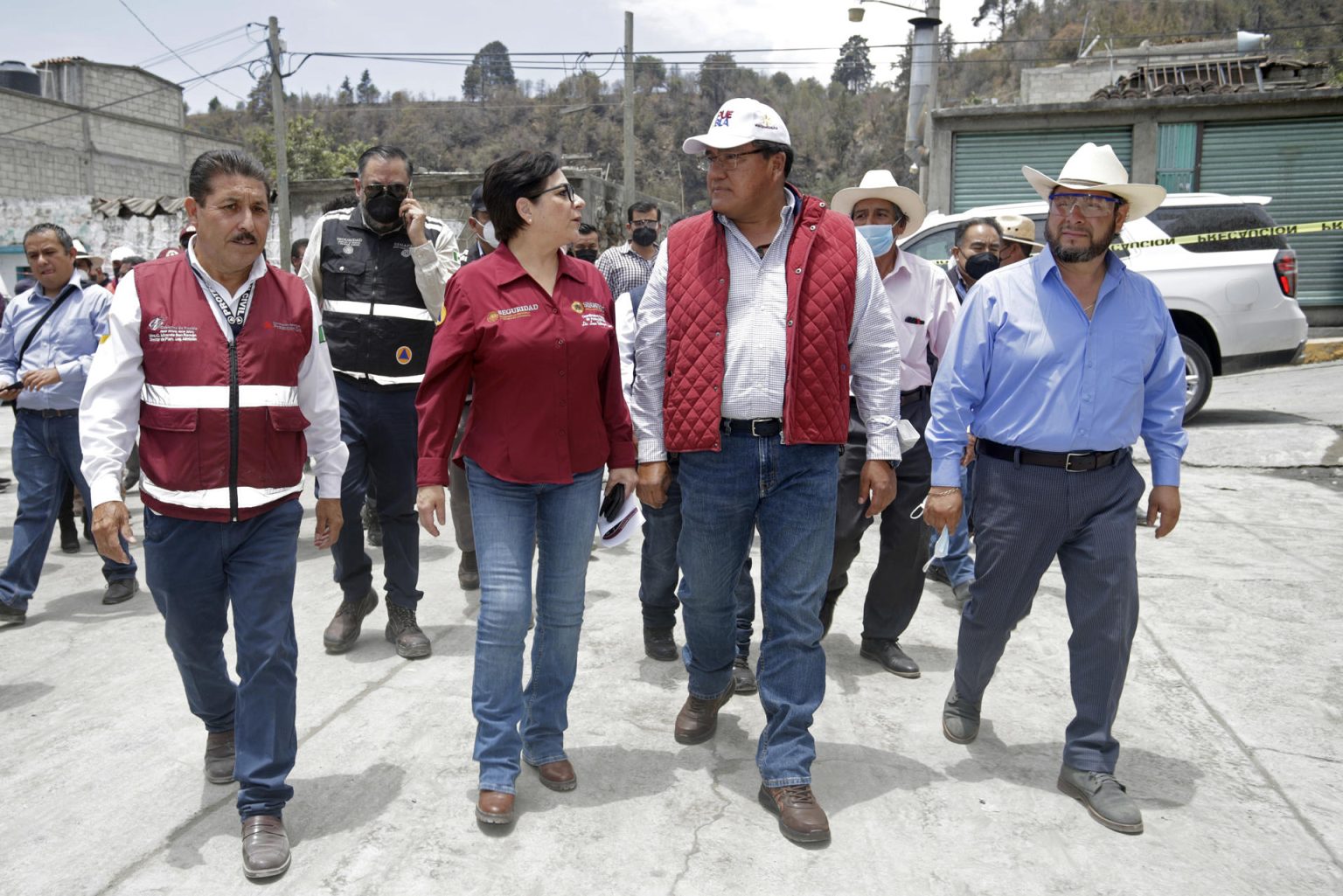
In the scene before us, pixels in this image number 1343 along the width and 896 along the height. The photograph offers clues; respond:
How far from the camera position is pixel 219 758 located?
3.46 metres

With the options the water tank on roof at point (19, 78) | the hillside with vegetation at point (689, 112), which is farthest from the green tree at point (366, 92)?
the water tank on roof at point (19, 78)

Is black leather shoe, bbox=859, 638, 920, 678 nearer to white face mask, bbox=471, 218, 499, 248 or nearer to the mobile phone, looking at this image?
the mobile phone

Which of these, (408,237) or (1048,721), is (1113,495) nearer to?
(1048,721)

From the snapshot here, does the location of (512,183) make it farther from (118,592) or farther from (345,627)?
(118,592)

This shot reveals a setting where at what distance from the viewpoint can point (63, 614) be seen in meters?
5.46

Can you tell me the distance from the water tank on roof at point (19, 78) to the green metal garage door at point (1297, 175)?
123 ft

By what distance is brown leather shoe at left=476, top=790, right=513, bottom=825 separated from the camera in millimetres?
3102

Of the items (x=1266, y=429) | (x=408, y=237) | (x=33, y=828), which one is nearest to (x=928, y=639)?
(x=408, y=237)

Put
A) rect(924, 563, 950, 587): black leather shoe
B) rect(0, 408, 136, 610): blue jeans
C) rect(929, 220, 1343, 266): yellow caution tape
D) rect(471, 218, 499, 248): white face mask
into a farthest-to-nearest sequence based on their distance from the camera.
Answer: rect(929, 220, 1343, 266): yellow caution tape
rect(924, 563, 950, 587): black leather shoe
rect(0, 408, 136, 610): blue jeans
rect(471, 218, 499, 248): white face mask

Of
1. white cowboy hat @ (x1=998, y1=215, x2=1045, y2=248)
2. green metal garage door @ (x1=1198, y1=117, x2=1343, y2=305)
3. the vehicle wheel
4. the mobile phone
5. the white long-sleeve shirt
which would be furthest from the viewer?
green metal garage door @ (x1=1198, y1=117, x2=1343, y2=305)

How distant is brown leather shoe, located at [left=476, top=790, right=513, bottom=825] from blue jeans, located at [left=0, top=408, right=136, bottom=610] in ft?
10.1

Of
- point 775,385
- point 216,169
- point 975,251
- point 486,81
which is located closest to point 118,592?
point 216,169

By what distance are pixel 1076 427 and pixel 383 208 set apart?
2956mm

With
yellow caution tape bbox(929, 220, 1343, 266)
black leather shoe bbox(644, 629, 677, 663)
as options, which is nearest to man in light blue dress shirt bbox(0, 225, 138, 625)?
black leather shoe bbox(644, 629, 677, 663)
